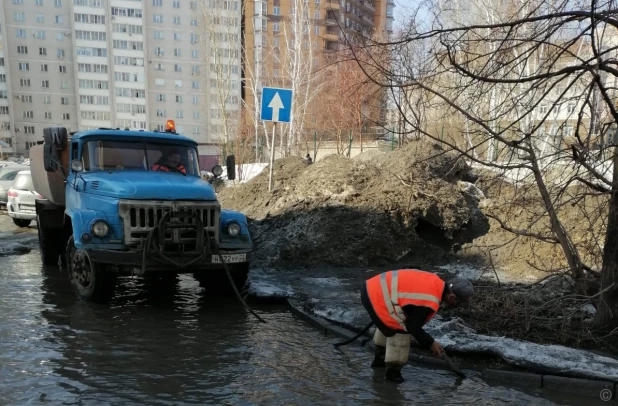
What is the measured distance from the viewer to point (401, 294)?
14.6ft

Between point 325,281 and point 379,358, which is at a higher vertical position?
point 379,358

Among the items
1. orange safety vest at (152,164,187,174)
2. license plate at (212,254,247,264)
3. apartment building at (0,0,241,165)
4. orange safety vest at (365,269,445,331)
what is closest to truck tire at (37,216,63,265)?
orange safety vest at (152,164,187,174)

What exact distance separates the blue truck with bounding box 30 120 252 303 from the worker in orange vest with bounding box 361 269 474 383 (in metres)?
2.56

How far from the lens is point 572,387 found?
14.4 feet

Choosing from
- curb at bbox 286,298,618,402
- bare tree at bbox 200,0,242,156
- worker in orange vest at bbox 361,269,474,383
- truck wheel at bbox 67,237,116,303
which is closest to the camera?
curb at bbox 286,298,618,402

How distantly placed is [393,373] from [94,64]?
72.8 metres

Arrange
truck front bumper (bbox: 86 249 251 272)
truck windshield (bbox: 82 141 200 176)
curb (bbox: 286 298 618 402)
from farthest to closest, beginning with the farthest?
truck windshield (bbox: 82 141 200 176) → truck front bumper (bbox: 86 249 251 272) → curb (bbox: 286 298 618 402)

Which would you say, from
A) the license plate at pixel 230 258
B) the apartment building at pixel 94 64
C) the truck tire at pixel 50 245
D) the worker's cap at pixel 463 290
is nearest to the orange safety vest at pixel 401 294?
the worker's cap at pixel 463 290

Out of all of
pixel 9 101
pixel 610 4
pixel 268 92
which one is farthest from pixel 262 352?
pixel 9 101

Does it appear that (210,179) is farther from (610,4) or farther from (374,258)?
(610,4)

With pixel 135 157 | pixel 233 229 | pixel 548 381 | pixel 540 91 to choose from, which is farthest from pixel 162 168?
pixel 548 381

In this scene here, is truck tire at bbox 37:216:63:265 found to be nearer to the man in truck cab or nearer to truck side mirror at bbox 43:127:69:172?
truck side mirror at bbox 43:127:69:172

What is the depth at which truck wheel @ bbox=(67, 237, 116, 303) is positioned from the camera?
260 inches

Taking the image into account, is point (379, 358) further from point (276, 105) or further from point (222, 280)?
point (276, 105)
